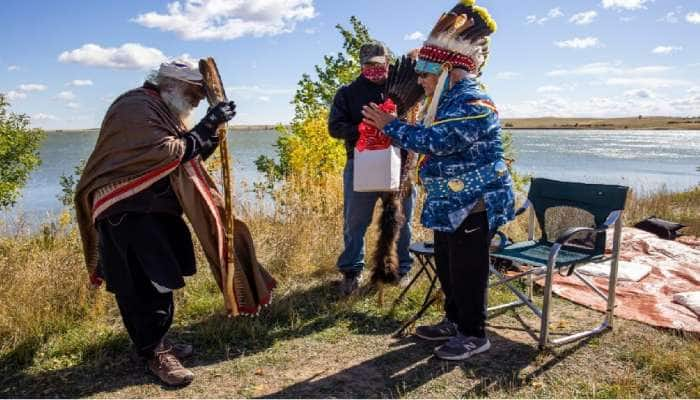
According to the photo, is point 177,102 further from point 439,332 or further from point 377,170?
point 439,332

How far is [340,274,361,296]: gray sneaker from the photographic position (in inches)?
171

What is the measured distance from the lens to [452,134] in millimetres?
Result: 2838

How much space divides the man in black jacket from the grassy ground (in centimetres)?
27

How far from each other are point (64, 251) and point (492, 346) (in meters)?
3.24

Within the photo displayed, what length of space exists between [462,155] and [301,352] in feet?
5.07

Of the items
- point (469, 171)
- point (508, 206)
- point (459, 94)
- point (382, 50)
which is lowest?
point (508, 206)

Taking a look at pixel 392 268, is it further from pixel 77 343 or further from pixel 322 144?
pixel 322 144

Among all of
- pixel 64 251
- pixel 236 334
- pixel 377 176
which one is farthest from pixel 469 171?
pixel 64 251

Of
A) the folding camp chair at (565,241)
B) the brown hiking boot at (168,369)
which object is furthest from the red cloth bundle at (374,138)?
the brown hiking boot at (168,369)

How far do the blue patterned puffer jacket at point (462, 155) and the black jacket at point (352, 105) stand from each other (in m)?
1.19

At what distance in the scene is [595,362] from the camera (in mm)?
3258

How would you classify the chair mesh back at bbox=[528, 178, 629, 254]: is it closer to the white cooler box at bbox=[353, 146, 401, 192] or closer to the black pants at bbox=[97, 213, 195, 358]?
the white cooler box at bbox=[353, 146, 401, 192]

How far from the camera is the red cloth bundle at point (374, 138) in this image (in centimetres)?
374

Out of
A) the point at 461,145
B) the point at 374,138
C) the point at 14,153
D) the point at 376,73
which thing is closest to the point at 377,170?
the point at 374,138
